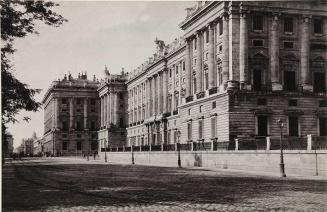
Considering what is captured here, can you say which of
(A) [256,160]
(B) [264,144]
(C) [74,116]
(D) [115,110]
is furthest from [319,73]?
(C) [74,116]

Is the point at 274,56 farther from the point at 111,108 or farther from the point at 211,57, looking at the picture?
the point at 111,108

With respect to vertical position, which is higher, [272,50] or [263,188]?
[272,50]

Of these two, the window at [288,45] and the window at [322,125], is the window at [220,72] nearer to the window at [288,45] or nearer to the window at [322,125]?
the window at [288,45]

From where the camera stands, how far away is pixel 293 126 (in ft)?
156

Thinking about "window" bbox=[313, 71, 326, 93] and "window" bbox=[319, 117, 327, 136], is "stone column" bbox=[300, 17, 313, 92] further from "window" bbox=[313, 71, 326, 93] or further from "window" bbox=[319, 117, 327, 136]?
"window" bbox=[319, 117, 327, 136]

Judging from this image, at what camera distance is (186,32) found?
2313 inches

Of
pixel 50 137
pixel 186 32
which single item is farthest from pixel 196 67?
pixel 50 137

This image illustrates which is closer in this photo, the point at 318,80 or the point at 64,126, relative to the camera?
the point at 318,80

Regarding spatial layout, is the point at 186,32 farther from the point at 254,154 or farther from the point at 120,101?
the point at 120,101

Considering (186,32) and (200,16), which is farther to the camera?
(186,32)

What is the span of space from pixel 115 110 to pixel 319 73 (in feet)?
195

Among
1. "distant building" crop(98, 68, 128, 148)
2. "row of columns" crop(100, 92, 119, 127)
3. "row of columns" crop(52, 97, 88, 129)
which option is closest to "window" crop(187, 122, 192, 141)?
"distant building" crop(98, 68, 128, 148)

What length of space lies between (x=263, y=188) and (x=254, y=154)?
15.7 metres

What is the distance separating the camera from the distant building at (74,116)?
399ft
